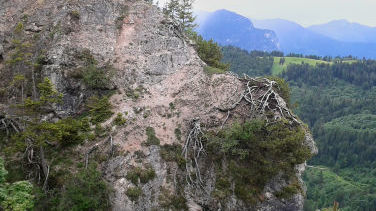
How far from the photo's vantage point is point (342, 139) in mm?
129125

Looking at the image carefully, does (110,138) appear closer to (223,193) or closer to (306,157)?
(223,193)

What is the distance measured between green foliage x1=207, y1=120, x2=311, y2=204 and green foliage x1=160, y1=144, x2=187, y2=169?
265 cm

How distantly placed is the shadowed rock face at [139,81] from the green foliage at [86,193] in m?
1.25

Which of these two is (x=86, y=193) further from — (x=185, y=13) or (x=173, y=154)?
(x=185, y=13)

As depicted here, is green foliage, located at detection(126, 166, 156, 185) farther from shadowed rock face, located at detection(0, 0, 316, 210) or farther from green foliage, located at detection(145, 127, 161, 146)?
green foliage, located at detection(145, 127, 161, 146)

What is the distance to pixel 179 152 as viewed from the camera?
23.7 metres

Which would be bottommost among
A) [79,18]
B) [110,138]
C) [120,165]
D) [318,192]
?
[318,192]

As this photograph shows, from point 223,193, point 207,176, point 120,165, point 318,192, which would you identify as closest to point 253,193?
point 223,193

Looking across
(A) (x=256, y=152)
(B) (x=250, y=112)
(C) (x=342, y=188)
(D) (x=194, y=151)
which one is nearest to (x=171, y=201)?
(D) (x=194, y=151)

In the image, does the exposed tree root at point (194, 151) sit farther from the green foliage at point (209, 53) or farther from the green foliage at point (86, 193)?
the green foliage at point (209, 53)

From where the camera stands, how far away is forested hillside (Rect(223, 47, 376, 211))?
9469 cm

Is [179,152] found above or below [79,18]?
below

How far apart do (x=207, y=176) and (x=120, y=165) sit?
23.3 ft

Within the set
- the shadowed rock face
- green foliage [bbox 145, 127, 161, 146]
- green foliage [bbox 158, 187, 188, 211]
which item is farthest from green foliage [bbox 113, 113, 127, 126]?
green foliage [bbox 158, 187, 188, 211]
